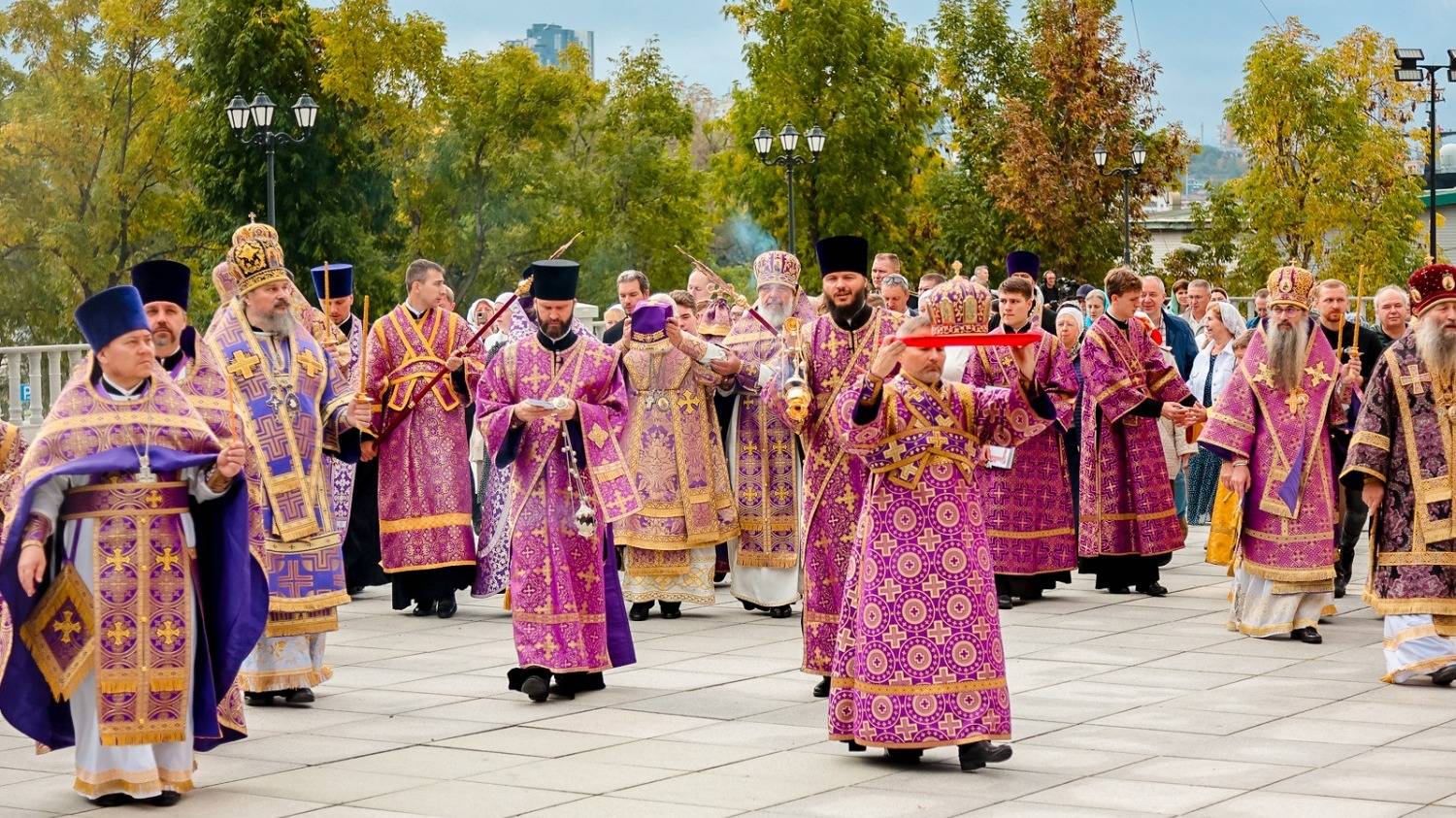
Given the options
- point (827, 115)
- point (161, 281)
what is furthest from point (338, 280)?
point (827, 115)

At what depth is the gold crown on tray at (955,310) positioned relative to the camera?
7445mm

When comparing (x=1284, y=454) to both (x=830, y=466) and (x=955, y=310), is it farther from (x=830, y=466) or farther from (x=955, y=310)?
(x=955, y=310)

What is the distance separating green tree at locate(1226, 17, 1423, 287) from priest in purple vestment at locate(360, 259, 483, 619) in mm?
30362

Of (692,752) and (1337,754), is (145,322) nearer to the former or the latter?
(692,752)

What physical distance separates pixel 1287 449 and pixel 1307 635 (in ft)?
3.16

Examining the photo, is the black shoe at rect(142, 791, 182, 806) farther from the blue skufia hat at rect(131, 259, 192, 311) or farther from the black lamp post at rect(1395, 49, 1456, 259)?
the black lamp post at rect(1395, 49, 1456, 259)

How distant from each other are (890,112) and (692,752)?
36368mm

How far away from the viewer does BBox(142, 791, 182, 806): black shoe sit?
7.38 metres

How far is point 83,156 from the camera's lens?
4550 cm

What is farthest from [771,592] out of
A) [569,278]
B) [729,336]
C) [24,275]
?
[24,275]

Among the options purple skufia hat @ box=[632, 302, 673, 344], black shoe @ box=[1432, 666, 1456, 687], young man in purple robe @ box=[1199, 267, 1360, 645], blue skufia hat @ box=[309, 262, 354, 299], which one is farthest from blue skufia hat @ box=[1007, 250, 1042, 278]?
black shoe @ box=[1432, 666, 1456, 687]

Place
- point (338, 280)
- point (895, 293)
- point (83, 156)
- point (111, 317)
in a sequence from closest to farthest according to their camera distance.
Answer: point (111, 317) → point (895, 293) → point (338, 280) → point (83, 156)

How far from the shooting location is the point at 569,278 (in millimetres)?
9508

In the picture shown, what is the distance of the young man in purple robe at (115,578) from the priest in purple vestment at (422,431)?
4504mm
